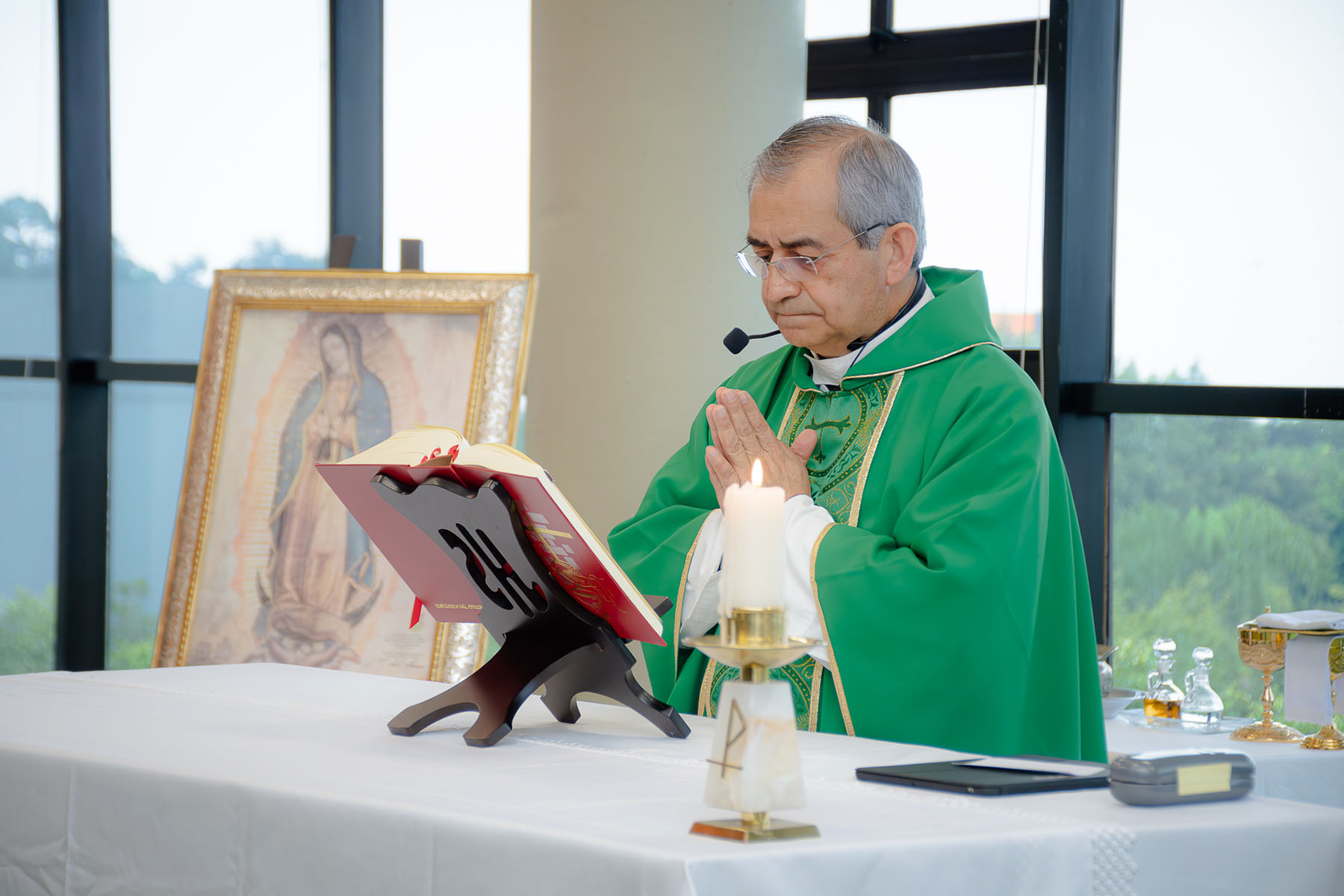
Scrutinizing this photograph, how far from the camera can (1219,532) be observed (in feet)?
12.4

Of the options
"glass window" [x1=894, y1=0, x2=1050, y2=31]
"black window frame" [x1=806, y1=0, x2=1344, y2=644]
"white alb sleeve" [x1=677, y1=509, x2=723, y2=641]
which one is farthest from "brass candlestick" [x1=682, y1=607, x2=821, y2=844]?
"glass window" [x1=894, y1=0, x2=1050, y2=31]

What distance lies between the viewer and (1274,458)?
3654mm

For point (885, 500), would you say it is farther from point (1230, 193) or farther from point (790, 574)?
point (1230, 193)

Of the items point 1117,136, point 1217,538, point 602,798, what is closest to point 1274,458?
point 1217,538

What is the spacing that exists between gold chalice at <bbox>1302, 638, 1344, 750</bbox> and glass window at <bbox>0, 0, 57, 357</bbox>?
453cm

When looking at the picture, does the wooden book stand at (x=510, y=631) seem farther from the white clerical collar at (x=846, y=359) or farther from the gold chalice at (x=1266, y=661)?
the gold chalice at (x=1266, y=661)

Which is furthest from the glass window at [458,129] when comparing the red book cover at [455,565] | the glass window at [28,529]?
the red book cover at [455,565]

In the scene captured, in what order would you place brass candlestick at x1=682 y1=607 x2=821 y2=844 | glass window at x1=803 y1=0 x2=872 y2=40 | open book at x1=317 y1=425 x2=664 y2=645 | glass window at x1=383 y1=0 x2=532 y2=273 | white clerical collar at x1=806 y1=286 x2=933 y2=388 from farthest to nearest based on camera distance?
glass window at x1=383 y1=0 x2=532 y2=273 → glass window at x1=803 y1=0 x2=872 y2=40 → white clerical collar at x1=806 y1=286 x2=933 y2=388 → open book at x1=317 y1=425 x2=664 y2=645 → brass candlestick at x1=682 y1=607 x2=821 y2=844

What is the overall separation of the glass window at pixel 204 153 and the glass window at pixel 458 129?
0.28 metres

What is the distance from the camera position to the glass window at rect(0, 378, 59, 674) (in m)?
5.30

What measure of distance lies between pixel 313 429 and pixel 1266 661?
2.45 metres

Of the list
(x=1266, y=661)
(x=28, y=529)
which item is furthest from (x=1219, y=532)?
(x=28, y=529)

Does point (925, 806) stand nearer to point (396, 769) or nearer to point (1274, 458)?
point (396, 769)

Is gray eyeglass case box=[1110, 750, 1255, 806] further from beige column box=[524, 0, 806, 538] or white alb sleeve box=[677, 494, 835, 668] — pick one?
beige column box=[524, 0, 806, 538]
